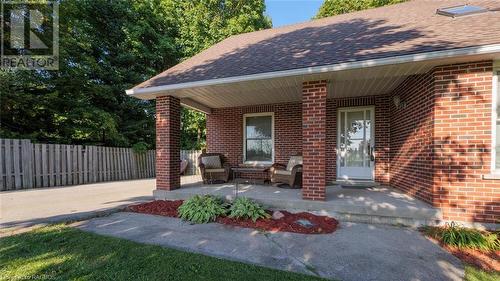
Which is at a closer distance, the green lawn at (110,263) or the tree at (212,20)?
the green lawn at (110,263)

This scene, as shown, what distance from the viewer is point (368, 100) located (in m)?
7.20

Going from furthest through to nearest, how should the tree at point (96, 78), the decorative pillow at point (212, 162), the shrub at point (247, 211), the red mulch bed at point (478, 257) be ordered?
the tree at point (96, 78), the decorative pillow at point (212, 162), the shrub at point (247, 211), the red mulch bed at point (478, 257)

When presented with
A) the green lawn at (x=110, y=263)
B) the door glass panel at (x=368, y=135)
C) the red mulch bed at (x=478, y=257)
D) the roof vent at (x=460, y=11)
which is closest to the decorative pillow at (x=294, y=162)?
→ the door glass panel at (x=368, y=135)

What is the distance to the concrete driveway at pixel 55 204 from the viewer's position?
4738 millimetres

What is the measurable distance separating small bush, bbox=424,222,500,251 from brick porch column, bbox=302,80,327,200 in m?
1.91

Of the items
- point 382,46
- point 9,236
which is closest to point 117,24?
point 9,236

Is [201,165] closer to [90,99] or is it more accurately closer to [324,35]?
[324,35]

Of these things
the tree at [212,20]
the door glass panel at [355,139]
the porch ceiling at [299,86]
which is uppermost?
the tree at [212,20]

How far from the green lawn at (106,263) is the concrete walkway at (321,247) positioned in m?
0.26

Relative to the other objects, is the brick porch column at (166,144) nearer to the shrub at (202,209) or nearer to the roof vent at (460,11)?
the shrub at (202,209)

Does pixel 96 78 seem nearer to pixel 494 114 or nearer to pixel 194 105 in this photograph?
pixel 194 105

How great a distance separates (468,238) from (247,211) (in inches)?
134

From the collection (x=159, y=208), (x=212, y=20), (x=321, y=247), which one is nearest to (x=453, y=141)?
(x=321, y=247)

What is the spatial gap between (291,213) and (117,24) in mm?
15944
